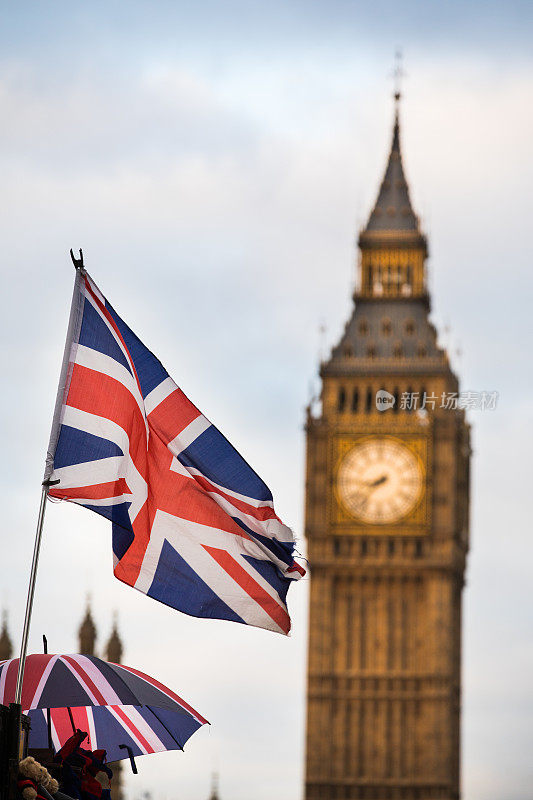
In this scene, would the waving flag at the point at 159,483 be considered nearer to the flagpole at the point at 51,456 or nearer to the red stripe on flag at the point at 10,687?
the flagpole at the point at 51,456

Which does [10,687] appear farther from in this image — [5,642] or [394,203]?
[394,203]

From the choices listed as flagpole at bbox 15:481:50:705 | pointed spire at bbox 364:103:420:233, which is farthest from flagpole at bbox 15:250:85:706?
pointed spire at bbox 364:103:420:233

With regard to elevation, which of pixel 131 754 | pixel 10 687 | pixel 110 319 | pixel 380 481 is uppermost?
pixel 380 481

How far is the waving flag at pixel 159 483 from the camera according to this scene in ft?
65.5

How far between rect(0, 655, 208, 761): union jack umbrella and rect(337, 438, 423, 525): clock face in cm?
5783

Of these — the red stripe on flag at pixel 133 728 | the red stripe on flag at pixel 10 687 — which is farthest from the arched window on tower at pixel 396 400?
the red stripe on flag at pixel 10 687

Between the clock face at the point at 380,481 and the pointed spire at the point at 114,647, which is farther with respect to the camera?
the clock face at the point at 380,481

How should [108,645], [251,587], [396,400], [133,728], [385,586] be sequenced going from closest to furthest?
[251,587] → [133,728] → [108,645] → [385,586] → [396,400]

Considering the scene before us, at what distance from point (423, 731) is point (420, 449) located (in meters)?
10.7

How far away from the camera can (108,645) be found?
68.2 meters

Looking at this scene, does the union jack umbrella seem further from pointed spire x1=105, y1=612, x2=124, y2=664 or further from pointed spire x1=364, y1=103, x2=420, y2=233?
pointed spire x1=364, y1=103, x2=420, y2=233

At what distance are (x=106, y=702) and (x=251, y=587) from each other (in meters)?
1.84

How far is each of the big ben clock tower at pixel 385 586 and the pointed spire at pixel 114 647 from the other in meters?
13.9

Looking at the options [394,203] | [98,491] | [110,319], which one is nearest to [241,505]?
[98,491]
